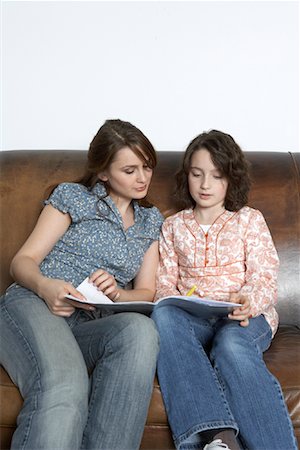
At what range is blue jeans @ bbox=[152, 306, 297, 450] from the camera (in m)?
1.85

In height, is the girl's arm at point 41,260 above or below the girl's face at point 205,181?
below

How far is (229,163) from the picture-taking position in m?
2.36

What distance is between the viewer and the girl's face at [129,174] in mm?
2289

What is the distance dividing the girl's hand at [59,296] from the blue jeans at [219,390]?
0.77 feet

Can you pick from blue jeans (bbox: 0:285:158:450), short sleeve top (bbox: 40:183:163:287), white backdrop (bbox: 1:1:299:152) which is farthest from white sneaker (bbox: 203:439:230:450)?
white backdrop (bbox: 1:1:299:152)

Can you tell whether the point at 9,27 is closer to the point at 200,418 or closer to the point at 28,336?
the point at 28,336

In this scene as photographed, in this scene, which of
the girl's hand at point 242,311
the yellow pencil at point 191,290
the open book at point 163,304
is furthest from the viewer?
the yellow pencil at point 191,290

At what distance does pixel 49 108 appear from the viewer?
2.97 m

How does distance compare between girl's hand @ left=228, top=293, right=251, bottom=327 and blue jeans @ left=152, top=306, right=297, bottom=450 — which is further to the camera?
girl's hand @ left=228, top=293, right=251, bottom=327

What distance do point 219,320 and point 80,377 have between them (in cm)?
50

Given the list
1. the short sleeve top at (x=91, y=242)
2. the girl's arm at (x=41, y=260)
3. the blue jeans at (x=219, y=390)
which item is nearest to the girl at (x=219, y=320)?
the blue jeans at (x=219, y=390)

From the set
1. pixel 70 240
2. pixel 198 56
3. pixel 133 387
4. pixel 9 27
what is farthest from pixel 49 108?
pixel 133 387

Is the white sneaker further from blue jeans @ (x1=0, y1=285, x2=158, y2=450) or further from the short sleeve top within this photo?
the short sleeve top

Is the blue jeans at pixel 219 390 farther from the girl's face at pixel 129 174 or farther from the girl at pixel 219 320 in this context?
the girl's face at pixel 129 174
